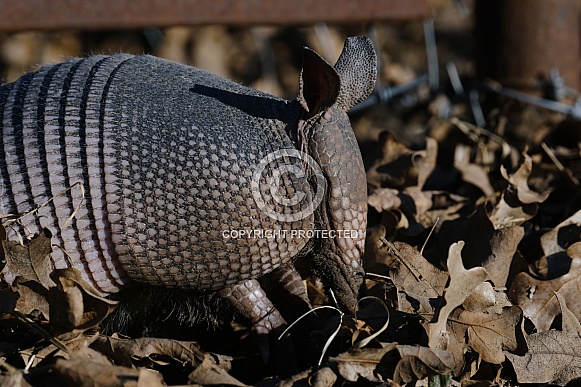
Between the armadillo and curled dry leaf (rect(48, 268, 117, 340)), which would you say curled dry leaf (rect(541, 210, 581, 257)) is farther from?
curled dry leaf (rect(48, 268, 117, 340))

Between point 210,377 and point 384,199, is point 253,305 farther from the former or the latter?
point 384,199

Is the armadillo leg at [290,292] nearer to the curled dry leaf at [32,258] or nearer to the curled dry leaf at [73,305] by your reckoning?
the curled dry leaf at [73,305]

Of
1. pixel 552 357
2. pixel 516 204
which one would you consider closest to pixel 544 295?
pixel 552 357

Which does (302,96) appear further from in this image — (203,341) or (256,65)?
(256,65)

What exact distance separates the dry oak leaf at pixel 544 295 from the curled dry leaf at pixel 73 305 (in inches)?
64.3

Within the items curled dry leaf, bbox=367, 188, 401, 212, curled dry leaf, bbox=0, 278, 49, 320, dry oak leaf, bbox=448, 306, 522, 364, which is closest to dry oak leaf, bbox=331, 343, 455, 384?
dry oak leaf, bbox=448, 306, 522, 364

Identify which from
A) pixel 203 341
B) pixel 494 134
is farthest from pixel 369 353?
pixel 494 134

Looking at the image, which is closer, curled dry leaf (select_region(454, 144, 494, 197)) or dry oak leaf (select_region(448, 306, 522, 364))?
dry oak leaf (select_region(448, 306, 522, 364))

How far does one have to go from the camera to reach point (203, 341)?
3299 millimetres

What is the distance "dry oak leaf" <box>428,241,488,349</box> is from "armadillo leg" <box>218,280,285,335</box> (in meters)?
0.66

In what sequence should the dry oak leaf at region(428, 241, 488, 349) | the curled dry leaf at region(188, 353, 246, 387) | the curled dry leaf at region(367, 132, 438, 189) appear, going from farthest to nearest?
1. the curled dry leaf at region(367, 132, 438, 189)
2. the dry oak leaf at region(428, 241, 488, 349)
3. the curled dry leaf at region(188, 353, 246, 387)

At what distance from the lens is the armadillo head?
293 centimetres

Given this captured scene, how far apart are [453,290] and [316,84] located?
2.97 feet

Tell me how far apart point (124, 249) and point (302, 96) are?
87 cm
